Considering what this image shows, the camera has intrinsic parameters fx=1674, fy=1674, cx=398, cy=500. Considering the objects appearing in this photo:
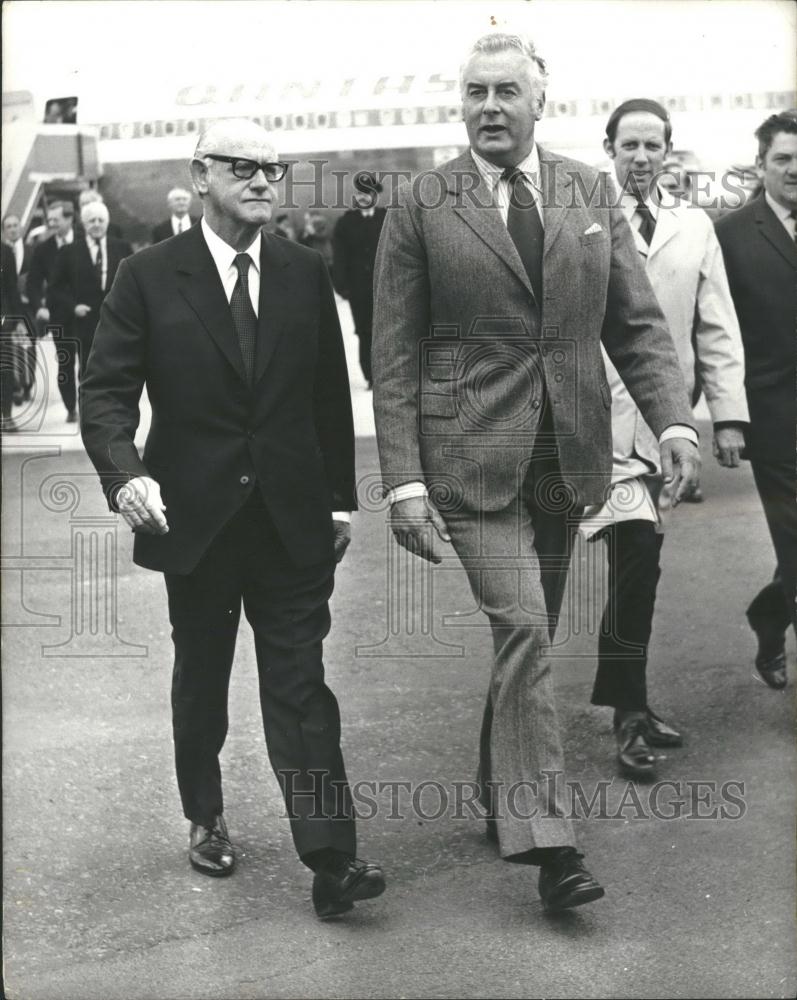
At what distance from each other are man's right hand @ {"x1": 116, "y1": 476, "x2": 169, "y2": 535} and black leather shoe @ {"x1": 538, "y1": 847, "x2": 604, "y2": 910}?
1310 millimetres

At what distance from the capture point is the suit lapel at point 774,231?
214 inches

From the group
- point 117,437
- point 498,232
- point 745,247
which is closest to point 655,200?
point 745,247

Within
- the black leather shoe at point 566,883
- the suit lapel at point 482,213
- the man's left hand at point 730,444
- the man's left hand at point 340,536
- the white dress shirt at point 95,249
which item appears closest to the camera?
the black leather shoe at point 566,883

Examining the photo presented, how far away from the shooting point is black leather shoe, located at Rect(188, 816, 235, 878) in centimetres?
464

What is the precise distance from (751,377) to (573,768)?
1413 mm

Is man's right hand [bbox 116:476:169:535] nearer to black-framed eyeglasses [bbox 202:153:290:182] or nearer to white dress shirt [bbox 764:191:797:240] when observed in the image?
black-framed eyeglasses [bbox 202:153:290:182]

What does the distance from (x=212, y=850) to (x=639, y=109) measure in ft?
8.83

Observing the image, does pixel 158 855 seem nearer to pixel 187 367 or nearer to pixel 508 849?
pixel 508 849

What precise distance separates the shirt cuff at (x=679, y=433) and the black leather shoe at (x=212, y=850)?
1648 mm

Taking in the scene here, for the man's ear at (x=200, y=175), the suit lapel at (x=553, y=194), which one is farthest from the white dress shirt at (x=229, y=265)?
the suit lapel at (x=553, y=194)

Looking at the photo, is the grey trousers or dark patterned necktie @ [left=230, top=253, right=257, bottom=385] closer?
the grey trousers

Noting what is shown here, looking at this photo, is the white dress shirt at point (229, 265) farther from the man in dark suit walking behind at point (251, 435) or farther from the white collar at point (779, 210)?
the white collar at point (779, 210)

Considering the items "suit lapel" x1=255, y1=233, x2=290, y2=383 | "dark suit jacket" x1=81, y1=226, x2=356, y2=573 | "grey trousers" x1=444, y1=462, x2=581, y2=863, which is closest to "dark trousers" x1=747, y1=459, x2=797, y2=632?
"grey trousers" x1=444, y1=462, x2=581, y2=863

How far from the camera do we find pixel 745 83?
18.1 ft
